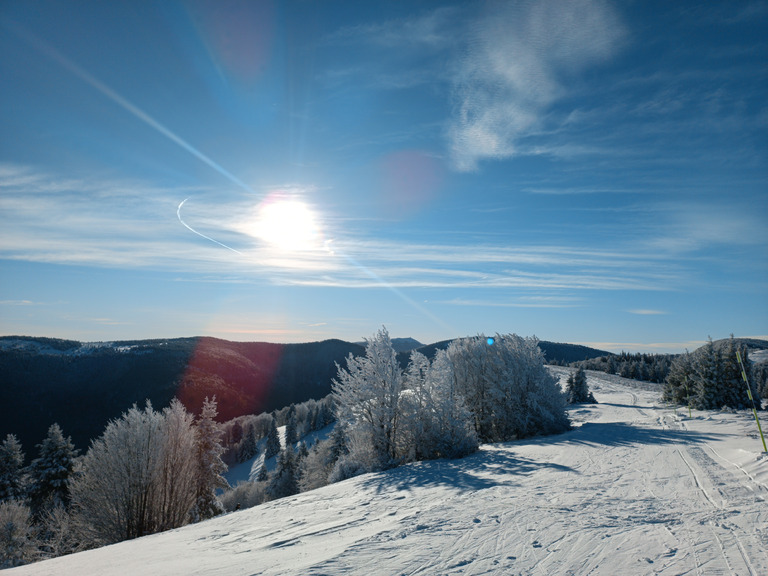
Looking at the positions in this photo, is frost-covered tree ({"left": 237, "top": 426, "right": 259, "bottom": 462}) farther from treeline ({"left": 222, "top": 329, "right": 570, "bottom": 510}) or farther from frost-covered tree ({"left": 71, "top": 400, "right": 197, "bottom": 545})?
frost-covered tree ({"left": 71, "top": 400, "right": 197, "bottom": 545})

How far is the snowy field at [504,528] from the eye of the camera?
17.2ft

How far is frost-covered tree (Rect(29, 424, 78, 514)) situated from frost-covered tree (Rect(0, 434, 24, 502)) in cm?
153

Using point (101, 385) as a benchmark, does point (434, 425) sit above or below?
above

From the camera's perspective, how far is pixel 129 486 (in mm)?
17828

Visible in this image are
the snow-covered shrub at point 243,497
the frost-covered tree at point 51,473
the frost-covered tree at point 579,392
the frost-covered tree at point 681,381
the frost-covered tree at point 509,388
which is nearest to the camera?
the frost-covered tree at point 509,388

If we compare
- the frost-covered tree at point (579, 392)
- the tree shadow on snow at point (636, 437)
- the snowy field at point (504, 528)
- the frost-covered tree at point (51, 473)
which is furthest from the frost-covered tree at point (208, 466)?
the frost-covered tree at point (579, 392)

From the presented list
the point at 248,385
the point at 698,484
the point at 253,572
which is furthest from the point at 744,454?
the point at 248,385

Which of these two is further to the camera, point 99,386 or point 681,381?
point 99,386

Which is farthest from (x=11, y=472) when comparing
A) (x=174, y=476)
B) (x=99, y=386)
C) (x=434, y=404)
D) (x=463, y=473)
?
(x=99, y=386)

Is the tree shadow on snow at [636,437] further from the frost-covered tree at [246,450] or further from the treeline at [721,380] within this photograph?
the frost-covered tree at [246,450]

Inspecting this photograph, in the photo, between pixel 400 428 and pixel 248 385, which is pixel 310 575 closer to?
pixel 400 428

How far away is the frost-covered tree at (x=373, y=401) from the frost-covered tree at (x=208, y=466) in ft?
43.0

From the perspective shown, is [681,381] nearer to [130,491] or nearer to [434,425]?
[434,425]

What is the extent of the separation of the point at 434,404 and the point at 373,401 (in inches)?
110
